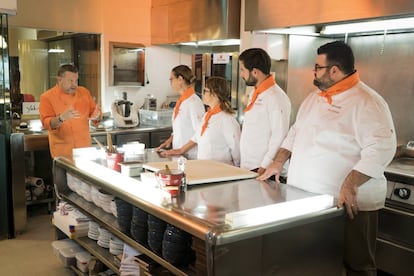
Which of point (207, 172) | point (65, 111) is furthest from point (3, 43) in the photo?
point (207, 172)

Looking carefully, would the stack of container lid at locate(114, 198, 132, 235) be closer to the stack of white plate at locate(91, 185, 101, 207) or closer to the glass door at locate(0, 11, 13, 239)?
the stack of white plate at locate(91, 185, 101, 207)

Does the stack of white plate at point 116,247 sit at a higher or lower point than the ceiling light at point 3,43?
lower

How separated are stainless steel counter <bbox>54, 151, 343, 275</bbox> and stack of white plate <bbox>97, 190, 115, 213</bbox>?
1.30ft

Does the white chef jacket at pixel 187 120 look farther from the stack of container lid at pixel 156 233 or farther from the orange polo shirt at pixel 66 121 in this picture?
the stack of container lid at pixel 156 233

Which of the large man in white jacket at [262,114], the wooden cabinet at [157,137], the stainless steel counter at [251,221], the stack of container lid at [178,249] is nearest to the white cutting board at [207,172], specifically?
the stainless steel counter at [251,221]

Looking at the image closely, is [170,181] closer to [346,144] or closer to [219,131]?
[346,144]

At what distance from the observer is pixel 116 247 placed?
260cm

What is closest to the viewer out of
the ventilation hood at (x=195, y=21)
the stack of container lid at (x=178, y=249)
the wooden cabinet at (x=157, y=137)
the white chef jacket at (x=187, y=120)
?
the stack of container lid at (x=178, y=249)

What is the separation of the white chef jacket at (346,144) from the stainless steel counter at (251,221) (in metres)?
0.21

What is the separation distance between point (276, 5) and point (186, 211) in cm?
189

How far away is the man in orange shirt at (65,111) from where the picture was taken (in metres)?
3.74

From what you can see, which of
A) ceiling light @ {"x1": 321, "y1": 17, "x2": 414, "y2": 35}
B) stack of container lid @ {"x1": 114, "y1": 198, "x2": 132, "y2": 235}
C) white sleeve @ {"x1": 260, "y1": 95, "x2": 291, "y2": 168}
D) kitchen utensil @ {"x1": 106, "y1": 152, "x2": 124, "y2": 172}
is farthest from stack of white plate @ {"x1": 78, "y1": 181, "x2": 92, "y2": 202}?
ceiling light @ {"x1": 321, "y1": 17, "x2": 414, "y2": 35}

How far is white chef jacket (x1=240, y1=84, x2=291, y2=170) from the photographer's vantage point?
273 centimetres

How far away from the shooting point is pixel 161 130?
510 centimetres
